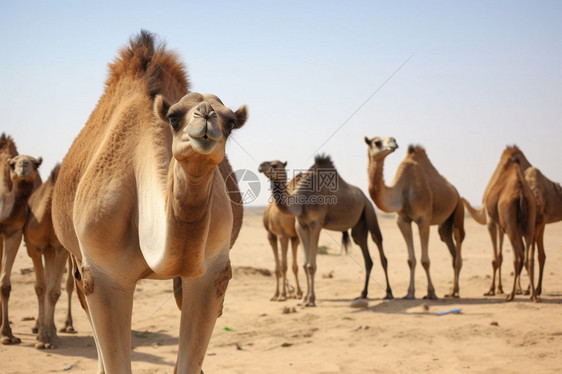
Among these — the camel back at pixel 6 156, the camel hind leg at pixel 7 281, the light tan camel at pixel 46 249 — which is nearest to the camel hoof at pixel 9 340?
the camel hind leg at pixel 7 281

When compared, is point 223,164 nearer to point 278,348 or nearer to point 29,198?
point 278,348

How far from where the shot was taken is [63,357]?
699 cm

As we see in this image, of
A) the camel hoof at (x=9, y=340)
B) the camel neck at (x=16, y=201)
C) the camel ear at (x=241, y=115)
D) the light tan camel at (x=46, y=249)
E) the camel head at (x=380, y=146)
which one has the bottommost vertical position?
the camel hoof at (x=9, y=340)

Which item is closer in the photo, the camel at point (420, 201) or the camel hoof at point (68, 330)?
the camel hoof at point (68, 330)

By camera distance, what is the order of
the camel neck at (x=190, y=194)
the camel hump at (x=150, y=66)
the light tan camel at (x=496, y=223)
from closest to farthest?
the camel neck at (x=190, y=194) < the camel hump at (x=150, y=66) < the light tan camel at (x=496, y=223)

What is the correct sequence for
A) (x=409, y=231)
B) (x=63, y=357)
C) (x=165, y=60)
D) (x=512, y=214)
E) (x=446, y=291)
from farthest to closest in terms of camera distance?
(x=446, y=291), (x=409, y=231), (x=512, y=214), (x=63, y=357), (x=165, y=60)

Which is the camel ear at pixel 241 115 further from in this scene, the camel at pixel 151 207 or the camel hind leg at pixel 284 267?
the camel hind leg at pixel 284 267

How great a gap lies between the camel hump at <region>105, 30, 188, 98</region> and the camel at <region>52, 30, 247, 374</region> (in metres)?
0.01

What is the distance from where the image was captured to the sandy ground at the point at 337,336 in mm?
6324

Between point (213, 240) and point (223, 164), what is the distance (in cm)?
131

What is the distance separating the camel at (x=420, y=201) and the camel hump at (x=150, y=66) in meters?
5.77

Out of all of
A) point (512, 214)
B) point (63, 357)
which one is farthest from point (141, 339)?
point (512, 214)

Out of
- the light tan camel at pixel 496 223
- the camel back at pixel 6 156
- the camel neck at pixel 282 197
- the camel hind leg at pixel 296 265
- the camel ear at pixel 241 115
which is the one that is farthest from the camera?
the camel hind leg at pixel 296 265

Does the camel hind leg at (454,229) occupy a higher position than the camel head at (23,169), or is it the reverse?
the camel head at (23,169)
